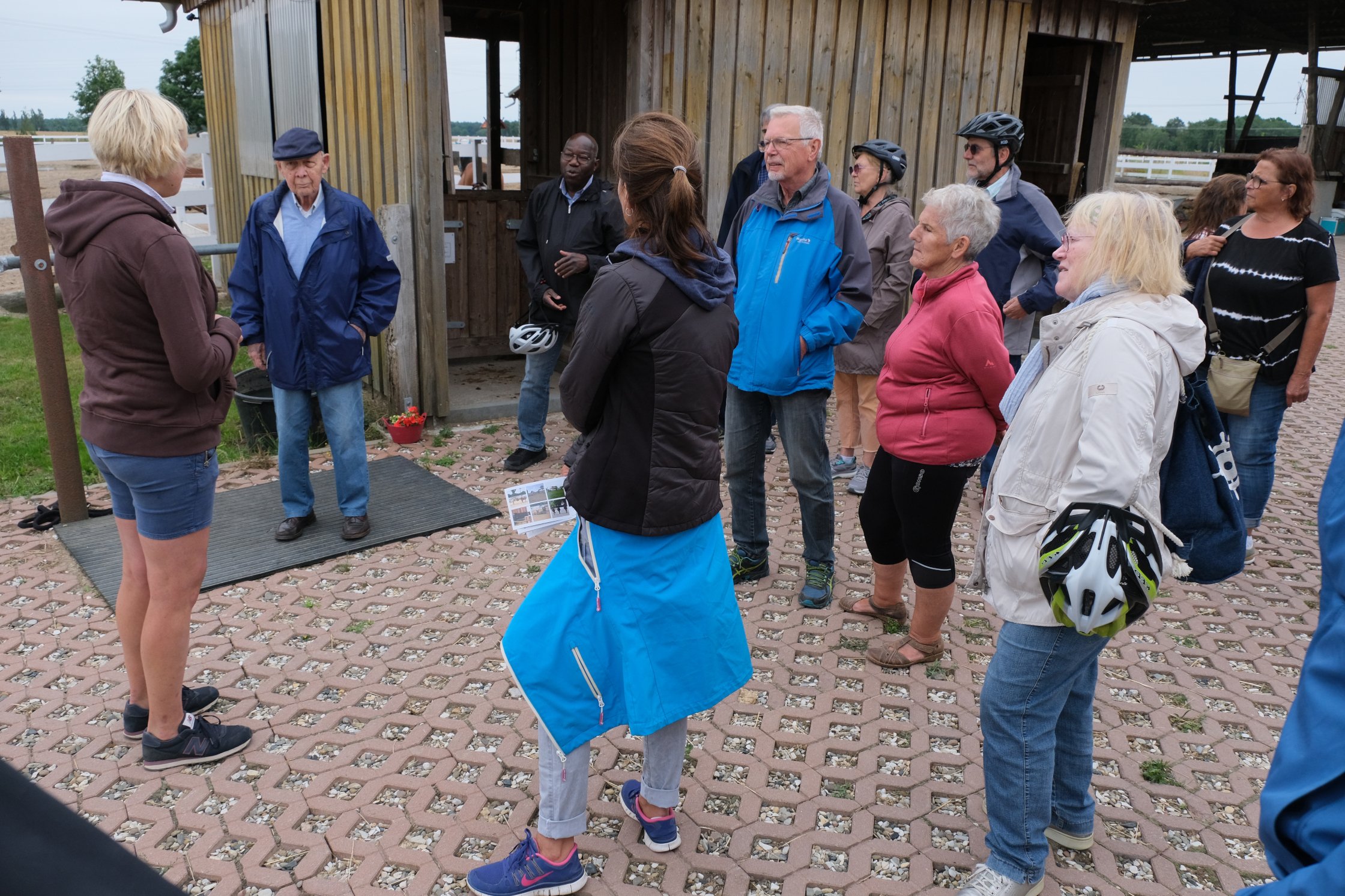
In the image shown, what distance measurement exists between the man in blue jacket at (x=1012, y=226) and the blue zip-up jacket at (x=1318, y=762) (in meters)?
4.06

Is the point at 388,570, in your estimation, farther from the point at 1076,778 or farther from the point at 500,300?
the point at 500,300

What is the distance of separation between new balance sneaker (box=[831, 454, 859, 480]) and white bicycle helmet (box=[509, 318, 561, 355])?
1.98 metres

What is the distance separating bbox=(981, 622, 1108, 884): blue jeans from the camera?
248cm

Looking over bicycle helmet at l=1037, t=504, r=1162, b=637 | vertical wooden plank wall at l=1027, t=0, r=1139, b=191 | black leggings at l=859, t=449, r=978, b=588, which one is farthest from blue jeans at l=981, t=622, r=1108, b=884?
vertical wooden plank wall at l=1027, t=0, r=1139, b=191

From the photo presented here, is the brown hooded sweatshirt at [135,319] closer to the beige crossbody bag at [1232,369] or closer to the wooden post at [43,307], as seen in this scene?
the wooden post at [43,307]

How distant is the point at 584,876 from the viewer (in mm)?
2742

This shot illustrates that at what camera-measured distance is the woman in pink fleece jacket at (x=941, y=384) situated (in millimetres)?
3473

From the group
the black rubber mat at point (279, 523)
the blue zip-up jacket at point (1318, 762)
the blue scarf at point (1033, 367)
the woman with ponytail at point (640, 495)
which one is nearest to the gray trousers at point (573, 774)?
the woman with ponytail at point (640, 495)

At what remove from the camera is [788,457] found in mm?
4297

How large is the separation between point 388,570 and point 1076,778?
10.6ft

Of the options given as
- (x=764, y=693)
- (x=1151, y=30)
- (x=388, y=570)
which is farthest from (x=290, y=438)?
(x=1151, y=30)

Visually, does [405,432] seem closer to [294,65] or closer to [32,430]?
[32,430]

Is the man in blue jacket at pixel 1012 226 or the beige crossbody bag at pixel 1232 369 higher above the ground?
the man in blue jacket at pixel 1012 226

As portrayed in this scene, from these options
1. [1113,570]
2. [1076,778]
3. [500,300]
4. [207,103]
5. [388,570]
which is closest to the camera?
[1113,570]
